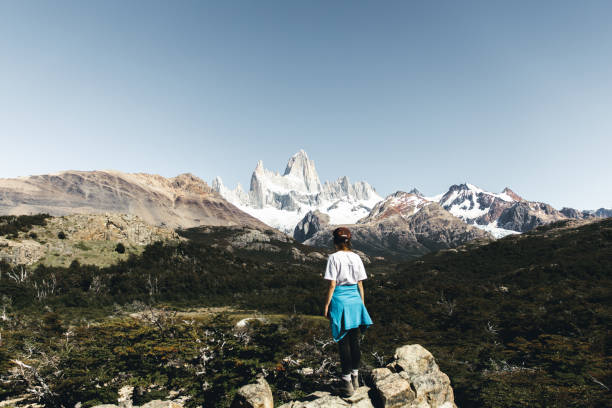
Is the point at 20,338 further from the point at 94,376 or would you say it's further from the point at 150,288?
the point at 150,288

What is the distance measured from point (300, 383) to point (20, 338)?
151ft

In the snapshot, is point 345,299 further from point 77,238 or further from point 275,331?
point 77,238

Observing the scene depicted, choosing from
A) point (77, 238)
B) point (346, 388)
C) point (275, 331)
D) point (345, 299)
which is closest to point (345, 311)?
point (345, 299)

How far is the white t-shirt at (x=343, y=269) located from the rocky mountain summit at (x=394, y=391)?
14.1 feet

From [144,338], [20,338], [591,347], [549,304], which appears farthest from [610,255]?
[20,338]

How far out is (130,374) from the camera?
21.8 m

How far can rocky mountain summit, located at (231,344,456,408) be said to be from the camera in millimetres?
10496

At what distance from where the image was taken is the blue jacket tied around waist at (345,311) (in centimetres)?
926

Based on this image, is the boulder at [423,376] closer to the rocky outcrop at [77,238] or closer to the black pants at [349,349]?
the black pants at [349,349]

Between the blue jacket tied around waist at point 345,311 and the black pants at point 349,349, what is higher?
the blue jacket tied around waist at point 345,311

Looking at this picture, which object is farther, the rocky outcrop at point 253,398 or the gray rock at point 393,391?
the rocky outcrop at point 253,398

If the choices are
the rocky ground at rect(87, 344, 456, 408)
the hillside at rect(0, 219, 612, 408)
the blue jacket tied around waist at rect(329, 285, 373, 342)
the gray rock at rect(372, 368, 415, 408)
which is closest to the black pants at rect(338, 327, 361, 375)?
the blue jacket tied around waist at rect(329, 285, 373, 342)

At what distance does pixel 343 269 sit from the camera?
30.7ft

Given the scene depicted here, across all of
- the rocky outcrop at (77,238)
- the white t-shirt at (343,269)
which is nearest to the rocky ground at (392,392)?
the white t-shirt at (343,269)
